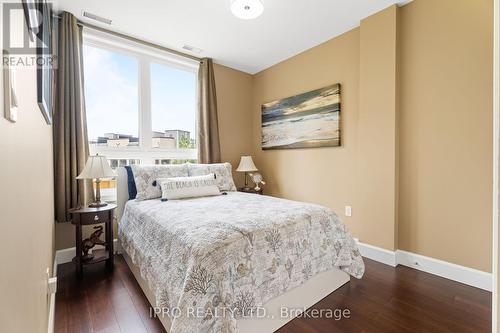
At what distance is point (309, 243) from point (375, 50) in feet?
7.17

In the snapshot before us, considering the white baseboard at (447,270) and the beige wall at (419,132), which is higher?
the beige wall at (419,132)

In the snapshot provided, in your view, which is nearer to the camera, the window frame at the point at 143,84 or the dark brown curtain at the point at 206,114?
the window frame at the point at 143,84

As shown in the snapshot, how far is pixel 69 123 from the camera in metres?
2.54

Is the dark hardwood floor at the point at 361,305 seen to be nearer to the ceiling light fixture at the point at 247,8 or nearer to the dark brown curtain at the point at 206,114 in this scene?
the dark brown curtain at the point at 206,114

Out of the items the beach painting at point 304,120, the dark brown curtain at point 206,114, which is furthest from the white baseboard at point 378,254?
the dark brown curtain at point 206,114

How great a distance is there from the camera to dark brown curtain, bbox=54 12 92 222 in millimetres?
2463

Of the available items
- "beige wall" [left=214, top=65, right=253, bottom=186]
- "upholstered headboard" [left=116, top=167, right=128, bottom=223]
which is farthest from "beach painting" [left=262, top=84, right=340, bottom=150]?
"upholstered headboard" [left=116, top=167, right=128, bottom=223]

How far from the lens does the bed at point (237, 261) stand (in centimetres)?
122

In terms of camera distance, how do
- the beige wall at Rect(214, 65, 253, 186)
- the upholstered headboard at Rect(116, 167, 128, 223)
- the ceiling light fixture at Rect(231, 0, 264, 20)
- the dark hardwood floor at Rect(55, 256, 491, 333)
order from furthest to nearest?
the beige wall at Rect(214, 65, 253, 186)
the upholstered headboard at Rect(116, 167, 128, 223)
the ceiling light fixture at Rect(231, 0, 264, 20)
the dark hardwood floor at Rect(55, 256, 491, 333)

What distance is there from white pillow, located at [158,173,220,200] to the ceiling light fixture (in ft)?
5.80

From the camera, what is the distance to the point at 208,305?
1.19 metres

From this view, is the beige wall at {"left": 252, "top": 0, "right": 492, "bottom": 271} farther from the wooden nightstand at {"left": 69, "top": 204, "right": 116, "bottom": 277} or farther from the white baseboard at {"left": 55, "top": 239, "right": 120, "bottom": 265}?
the white baseboard at {"left": 55, "top": 239, "right": 120, "bottom": 265}

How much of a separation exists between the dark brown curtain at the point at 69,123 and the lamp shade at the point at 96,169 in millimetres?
287

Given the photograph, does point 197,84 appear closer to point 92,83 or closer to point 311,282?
point 92,83
